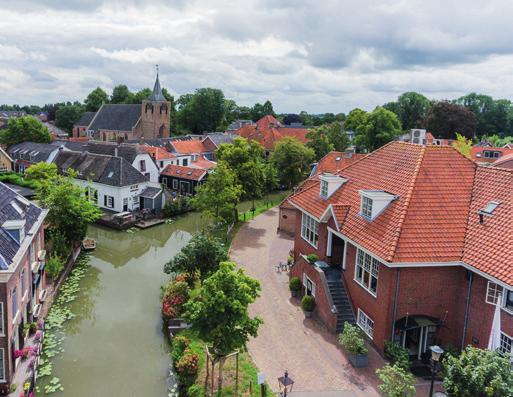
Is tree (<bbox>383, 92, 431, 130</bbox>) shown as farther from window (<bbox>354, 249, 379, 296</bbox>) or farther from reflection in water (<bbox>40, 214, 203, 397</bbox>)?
window (<bbox>354, 249, 379, 296</bbox>)

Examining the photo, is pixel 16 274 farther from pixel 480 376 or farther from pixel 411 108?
pixel 411 108

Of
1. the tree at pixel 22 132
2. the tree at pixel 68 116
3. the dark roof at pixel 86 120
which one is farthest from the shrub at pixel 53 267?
the tree at pixel 68 116

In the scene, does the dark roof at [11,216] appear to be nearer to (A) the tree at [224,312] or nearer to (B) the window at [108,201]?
(A) the tree at [224,312]

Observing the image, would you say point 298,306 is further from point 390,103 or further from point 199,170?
point 390,103

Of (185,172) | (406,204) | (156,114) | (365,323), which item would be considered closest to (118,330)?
(365,323)

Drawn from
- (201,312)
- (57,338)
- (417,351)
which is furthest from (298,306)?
(57,338)

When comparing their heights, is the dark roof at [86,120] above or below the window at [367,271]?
above
